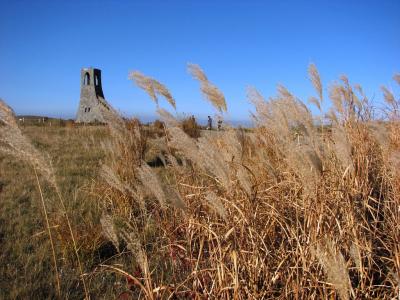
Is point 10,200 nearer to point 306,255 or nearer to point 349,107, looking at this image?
point 306,255

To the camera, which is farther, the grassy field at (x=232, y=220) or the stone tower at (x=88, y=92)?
the stone tower at (x=88, y=92)

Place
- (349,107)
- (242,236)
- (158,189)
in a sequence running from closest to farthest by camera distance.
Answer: (158,189) → (242,236) → (349,107)

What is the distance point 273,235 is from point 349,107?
2071 mm

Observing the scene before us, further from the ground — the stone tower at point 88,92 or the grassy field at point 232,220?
the stone tower at point 88,92

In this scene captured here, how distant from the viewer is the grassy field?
1435 millimetres

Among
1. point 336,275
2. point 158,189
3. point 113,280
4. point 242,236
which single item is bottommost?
point 113,280

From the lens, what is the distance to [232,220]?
1552 mm

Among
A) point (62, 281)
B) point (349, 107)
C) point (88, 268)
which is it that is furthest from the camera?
point (349, 107)

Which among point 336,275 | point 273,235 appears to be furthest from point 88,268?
point 336,275

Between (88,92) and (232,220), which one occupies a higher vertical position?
(88,92)

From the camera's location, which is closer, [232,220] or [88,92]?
[232,220]

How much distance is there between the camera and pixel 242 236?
5.16 ft

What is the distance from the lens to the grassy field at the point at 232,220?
1.43m

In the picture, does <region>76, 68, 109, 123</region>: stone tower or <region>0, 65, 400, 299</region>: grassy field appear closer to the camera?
<region>0, 65, 400, 299</region>: grassy field
